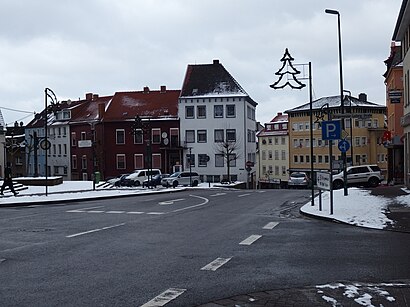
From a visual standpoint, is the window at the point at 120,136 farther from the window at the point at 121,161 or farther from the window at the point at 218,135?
the window at the point at 218,135

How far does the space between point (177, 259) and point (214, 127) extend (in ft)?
229

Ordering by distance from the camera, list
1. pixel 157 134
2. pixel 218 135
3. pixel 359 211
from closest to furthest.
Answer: pixel 359 211 < pixel 218 135 < pixel 157 134

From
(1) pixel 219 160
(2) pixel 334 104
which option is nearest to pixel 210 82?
(1) pixel 219 160

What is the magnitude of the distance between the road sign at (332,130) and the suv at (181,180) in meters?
42.9

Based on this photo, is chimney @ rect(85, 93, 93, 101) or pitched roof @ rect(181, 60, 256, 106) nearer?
pitched roof @ rect(181, 60, 256, 106)

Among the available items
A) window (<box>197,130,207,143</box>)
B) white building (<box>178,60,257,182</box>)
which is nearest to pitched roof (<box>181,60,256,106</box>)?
white building (<box>178,60,257,182</box>)

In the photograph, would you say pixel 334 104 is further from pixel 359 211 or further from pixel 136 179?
pixel 359 211

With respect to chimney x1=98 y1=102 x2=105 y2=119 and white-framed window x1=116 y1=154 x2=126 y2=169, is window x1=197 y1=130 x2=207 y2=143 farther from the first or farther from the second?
chimney x1=98 y1=102 x2=105 y2=119

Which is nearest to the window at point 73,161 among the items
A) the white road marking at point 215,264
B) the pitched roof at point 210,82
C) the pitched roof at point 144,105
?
the pitched roof at point 144,105

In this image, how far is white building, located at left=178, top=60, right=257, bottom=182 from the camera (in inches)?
3135

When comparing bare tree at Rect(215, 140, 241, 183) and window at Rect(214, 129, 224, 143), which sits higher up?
window at Rect(214, 129, 224, 143)

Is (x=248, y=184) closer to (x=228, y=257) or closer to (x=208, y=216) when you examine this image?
(x=208, y=216)

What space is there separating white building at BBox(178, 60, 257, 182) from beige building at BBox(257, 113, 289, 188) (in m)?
29.6

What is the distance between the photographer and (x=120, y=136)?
8300cm
